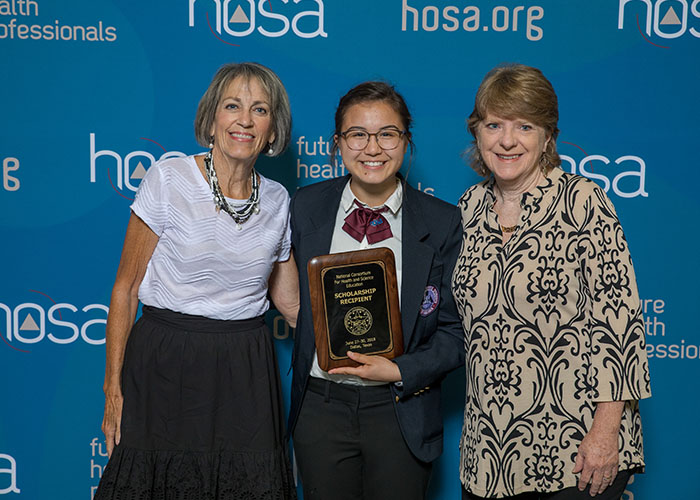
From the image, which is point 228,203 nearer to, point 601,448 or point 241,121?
point 241,121

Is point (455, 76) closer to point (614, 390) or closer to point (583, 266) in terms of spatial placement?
point (583, 266)

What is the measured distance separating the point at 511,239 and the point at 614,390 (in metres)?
0.48

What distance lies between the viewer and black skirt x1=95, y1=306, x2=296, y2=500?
183cm

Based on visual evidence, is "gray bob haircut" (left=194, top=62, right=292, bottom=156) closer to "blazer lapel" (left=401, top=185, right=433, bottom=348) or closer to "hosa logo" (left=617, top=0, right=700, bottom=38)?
"blazer lapel" (left=401, top=185, right=433, bottom=348)

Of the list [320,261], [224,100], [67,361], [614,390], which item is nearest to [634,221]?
[614,390]

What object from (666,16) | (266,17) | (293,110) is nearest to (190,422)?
(293,110)

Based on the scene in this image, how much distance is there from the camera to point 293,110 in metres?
2.49

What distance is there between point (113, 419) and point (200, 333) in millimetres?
396

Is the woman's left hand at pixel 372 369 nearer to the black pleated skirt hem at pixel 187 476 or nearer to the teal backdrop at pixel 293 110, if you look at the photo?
the black pleated skirt hem at pixel 187 476

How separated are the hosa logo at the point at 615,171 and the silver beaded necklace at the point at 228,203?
1.33 metres

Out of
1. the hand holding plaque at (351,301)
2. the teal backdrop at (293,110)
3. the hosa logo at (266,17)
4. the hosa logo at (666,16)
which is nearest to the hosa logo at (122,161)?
the teal backdrop at (293,110)

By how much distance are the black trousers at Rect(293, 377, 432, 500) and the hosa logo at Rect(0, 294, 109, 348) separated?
1.14 metres

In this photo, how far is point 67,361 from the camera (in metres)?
2.61

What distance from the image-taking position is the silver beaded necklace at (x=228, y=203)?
6.07 ft
